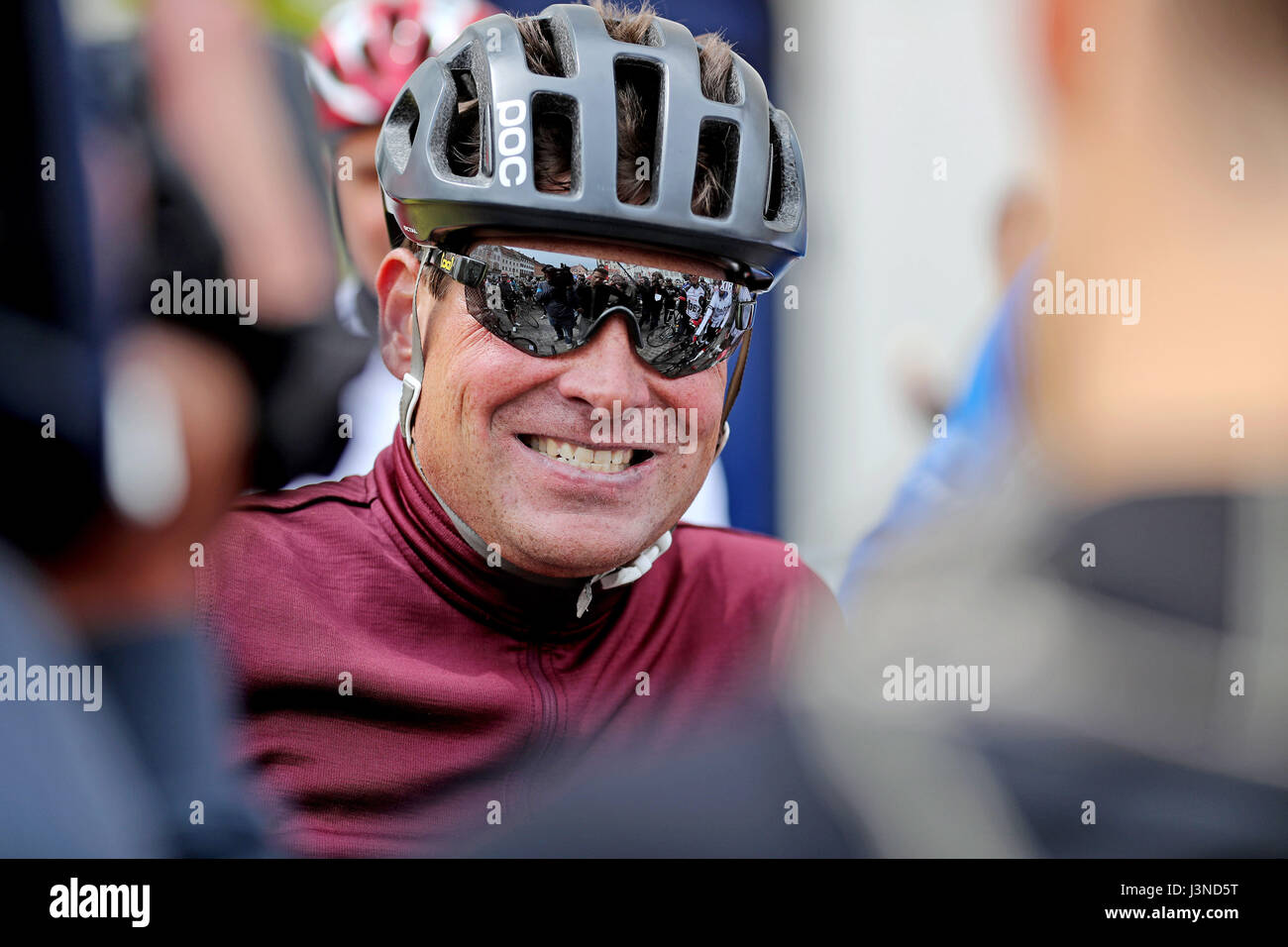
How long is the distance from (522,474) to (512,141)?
2.22 ft

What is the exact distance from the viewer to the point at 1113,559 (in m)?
2.85

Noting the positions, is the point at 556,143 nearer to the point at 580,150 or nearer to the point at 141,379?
the point at 580,150

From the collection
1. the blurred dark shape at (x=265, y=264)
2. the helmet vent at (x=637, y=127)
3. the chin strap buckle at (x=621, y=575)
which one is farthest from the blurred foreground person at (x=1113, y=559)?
the blurred dark shape at (x=265, y=264)

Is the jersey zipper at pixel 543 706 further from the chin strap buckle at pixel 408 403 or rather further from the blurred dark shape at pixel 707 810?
the chin strap buckle at pixel 408 403

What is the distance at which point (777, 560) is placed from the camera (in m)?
2.77

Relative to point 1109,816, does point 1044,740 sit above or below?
above

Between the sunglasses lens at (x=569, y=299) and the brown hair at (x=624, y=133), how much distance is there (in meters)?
0.13

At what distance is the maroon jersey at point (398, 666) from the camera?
2510 millimetres

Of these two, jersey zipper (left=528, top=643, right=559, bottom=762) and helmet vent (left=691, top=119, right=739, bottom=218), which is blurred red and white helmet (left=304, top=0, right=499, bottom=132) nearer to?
helmet vent (left=691, top=119, right=739, bottom=218)

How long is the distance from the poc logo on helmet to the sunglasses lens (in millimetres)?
142

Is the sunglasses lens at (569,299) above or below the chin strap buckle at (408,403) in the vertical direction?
above
